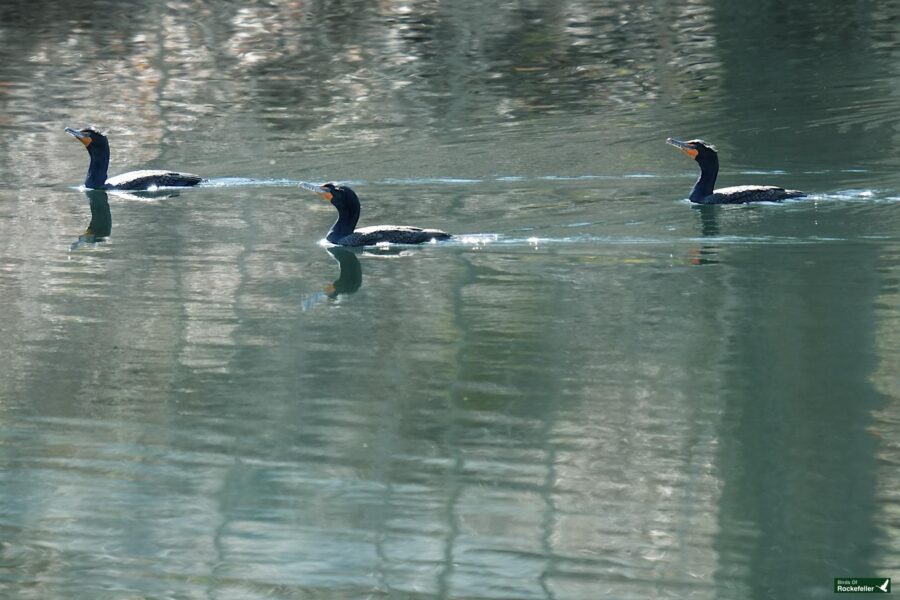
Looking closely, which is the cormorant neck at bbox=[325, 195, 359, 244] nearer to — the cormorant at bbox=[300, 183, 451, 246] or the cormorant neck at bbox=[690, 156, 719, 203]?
the cormorant at bbox=[300, 183, 451, 246]

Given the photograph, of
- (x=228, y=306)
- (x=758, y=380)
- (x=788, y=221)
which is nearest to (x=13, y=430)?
(x=228, y=306)

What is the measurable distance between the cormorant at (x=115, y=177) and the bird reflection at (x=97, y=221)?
0.67 feet

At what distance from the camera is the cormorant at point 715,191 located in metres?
21.0

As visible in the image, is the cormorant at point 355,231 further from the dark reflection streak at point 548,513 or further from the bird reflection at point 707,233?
the dark reflection streak at point 548,513

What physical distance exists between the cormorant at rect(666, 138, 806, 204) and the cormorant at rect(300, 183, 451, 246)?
141 inches

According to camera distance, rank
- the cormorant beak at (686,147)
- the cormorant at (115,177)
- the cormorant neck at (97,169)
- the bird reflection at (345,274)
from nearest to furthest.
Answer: the bird reflection at (345,274) → the cormorant beak at (686,147) → the cormorant at (115,177) → the cormorant neck at (97,169)

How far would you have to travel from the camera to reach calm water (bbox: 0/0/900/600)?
404 inches

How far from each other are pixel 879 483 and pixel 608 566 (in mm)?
2286

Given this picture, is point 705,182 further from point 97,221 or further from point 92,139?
point 92,139

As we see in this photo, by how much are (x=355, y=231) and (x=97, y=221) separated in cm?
395

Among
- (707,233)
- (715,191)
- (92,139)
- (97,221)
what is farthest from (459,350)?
(92,139)

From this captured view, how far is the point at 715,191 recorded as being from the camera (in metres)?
21.5

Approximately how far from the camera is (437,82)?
107 ft

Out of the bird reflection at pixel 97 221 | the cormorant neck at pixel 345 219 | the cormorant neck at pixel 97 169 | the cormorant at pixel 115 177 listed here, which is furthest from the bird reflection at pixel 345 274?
the cormorant neck at pixel 97 169
